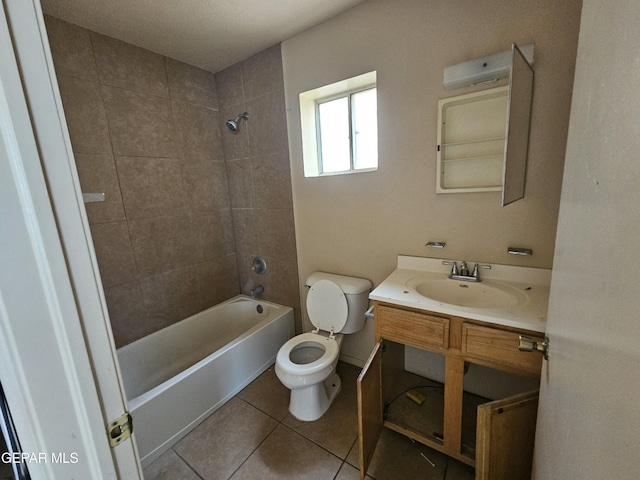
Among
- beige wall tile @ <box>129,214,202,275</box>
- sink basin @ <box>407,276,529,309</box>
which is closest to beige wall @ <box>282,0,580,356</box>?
sink basin @ <box>407,276,529,309</box>

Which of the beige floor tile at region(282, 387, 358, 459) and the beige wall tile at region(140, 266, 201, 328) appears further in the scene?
the beige wall tile at region(140, 266, 201, 328)

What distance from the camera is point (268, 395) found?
1.81 meters

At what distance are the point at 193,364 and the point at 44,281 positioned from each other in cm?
207

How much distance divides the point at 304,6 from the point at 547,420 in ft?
7.09

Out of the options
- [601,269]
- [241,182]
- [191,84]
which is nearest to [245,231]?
[241,182]

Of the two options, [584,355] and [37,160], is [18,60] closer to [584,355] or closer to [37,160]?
[37,160]

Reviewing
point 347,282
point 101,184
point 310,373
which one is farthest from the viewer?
point 347,282

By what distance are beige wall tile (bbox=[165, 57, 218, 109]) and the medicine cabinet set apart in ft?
6.29

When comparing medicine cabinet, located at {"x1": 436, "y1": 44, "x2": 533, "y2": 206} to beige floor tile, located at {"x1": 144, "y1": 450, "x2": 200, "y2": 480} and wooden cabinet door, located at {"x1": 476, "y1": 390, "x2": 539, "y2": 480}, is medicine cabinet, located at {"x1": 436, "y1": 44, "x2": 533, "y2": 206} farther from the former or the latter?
beige floor tile, located at {"x1": 144, "y1": 450, "x2": 200, "y2": 480}

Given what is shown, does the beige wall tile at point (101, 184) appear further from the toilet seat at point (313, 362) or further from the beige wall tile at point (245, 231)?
the toilet seat at point (313, 362)

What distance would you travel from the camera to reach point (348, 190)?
1795 millimetres

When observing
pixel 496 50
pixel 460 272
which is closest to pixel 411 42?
pixel 496 50

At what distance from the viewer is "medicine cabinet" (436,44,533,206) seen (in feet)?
3.78

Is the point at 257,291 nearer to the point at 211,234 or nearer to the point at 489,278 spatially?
the point at 211,234
